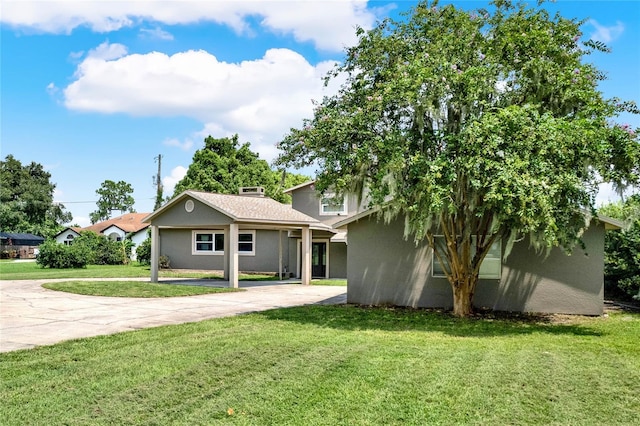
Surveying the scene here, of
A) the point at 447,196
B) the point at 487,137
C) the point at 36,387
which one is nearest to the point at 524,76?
the point at 487,137

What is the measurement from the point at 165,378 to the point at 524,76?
8.85 meters

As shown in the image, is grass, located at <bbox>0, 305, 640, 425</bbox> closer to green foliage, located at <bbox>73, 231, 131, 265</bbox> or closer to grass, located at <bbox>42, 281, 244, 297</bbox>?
grass, located at <bbox>42, 281, 244, 297</bbox>

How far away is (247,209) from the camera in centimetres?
2058

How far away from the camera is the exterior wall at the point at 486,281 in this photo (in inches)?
505

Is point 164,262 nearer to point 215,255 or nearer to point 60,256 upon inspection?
point 215,255

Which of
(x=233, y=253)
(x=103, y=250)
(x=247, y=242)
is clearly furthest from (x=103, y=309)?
(x=103, y=250)

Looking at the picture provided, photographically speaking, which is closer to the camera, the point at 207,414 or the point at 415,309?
the point at 207,414

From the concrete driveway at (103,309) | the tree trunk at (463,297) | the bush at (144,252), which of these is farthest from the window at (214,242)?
the tree trunk at (463,297)

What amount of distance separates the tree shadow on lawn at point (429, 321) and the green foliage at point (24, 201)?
2018 inches

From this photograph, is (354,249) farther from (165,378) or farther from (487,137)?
(165,378)

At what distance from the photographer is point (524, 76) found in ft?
34.8

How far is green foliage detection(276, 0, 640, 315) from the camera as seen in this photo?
9.20m

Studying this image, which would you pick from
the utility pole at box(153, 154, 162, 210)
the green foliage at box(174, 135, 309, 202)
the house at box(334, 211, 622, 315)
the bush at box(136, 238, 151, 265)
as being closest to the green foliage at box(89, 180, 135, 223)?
the utility pole at box(153, 154, 162, 210)

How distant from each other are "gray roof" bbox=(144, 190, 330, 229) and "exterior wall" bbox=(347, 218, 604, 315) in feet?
19.2
